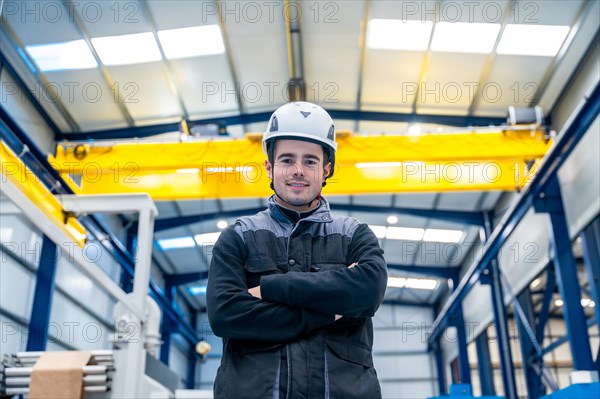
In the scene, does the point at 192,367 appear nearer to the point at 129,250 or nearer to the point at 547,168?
the point at 129,250

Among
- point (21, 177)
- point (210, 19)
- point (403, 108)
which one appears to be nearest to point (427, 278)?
point (403, 108)

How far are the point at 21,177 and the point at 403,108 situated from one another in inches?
284

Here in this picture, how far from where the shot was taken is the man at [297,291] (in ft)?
5.55

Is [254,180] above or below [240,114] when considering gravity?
below

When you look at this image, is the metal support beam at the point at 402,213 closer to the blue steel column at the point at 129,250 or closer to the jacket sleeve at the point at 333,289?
the blue steel column at the point at 129,250

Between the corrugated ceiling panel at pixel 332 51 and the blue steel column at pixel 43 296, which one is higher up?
the corrugated ceiling panel at pixel 332 51

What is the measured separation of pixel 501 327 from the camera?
12.1 meters

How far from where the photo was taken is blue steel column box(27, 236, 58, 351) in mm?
9031

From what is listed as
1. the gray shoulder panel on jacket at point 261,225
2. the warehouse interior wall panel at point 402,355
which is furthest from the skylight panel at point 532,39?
the warehouse interior wall panel at point 402,355

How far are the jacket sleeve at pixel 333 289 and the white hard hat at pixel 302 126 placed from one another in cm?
48

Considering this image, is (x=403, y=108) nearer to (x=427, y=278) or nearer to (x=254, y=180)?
(x=254, y=180)

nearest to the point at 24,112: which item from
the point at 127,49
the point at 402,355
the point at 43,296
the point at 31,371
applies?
the point at 127,49

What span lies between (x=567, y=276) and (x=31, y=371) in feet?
21.6

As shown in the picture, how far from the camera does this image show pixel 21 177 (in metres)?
6.56
